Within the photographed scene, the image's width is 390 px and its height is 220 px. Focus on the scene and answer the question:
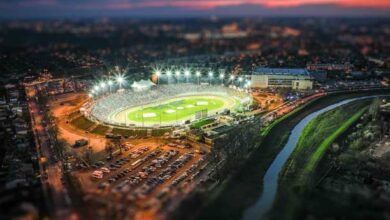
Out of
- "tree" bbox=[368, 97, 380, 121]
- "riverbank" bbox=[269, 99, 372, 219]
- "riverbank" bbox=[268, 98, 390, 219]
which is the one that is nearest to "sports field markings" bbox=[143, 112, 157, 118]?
"riverbank" bbox=[269, 99, 372, 219]

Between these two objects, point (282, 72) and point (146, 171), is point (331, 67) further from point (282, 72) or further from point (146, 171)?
point (146, 171)

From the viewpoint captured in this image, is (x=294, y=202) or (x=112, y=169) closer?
(x=294, y=202)

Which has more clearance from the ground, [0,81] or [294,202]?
[0,81]

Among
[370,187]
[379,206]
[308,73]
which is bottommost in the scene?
[370,187]

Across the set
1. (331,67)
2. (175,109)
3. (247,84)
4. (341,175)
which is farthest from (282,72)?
(341,175)

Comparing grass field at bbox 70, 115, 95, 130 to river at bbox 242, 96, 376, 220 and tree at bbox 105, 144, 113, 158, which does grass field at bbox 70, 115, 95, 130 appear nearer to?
tree at bbox 105, 144, 113, 158

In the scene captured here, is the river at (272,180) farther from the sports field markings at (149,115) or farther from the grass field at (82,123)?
the grass field at (82,123)

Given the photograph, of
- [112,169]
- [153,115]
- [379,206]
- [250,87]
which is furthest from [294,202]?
[250,87]

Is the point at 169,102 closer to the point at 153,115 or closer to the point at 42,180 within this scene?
the point at 153,115
